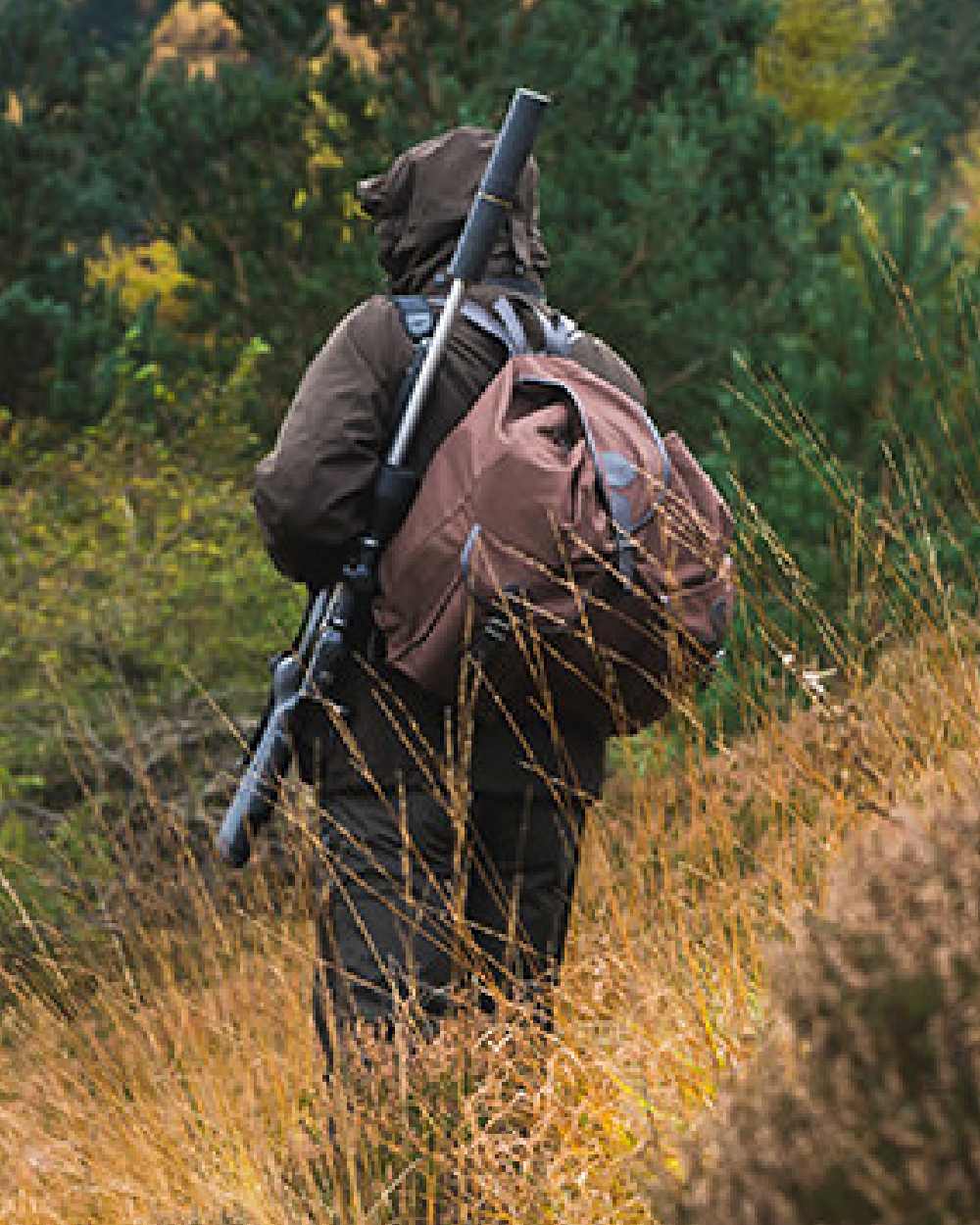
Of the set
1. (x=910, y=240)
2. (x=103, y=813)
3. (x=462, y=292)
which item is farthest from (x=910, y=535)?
(x=462, y=292)

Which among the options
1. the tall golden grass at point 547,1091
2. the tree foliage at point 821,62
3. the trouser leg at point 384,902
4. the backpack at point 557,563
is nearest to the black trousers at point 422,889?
the trouser leg at point 384,902

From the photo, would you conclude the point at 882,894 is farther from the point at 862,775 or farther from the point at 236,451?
the point at 236,451

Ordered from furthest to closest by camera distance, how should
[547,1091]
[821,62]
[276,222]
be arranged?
[821,62] < [276,222] < [547,1091]

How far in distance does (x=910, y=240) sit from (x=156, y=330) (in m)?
4.84

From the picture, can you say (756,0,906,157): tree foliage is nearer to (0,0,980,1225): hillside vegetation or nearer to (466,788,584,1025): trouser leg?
(0,0,980,1225): hillside vegetation

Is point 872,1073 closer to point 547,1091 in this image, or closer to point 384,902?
point 547,1091

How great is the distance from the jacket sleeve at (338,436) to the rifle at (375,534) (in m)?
0.03

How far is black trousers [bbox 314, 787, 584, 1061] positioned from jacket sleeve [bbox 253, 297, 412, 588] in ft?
1.59

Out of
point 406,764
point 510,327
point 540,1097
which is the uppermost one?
point 510,327

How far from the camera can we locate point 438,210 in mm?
2834

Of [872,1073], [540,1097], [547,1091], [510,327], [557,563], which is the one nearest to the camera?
[872,1073]

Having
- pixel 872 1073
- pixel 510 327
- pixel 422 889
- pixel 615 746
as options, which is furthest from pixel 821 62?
pixel 872 1073

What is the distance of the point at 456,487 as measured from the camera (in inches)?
98.6

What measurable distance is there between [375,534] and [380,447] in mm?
150
